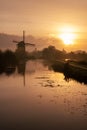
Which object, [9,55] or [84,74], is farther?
[9,55]

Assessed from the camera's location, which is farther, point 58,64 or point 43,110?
point 58,64

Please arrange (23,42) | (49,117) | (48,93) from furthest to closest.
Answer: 1. (23,42)
2. (48,93)
3. (49,117)

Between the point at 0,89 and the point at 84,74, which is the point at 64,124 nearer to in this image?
the point at 0,89

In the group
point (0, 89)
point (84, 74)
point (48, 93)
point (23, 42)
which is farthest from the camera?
point (23, 42)

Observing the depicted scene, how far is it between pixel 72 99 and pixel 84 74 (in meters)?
17.8

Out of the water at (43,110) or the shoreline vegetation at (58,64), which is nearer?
Answer: the water at (43,110)

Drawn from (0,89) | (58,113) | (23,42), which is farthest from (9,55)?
(58,113)

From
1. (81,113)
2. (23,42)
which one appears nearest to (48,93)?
(81,113)

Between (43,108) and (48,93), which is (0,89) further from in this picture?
(43,108)

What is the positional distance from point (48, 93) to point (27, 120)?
1061 centimetres

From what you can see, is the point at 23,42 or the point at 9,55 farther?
the point at 23,42

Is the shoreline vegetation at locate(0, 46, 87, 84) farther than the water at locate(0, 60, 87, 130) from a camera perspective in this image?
Yes

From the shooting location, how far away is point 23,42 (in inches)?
4252

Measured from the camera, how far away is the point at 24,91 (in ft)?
95.6
